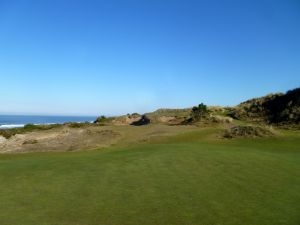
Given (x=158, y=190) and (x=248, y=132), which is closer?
(x=158, y=190)

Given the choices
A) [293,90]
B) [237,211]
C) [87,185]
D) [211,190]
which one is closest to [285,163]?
[211,190]

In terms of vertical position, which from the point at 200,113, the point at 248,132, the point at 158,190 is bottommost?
the point at 158,190

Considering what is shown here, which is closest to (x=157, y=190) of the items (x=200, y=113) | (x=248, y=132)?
(x=248, y=132)

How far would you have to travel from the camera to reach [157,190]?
11.7 m

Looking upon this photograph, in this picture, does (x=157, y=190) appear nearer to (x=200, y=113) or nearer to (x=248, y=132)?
(x=248, y=132)

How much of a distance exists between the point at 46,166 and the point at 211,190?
7.92 metres

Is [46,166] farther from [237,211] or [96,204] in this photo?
[237,211]

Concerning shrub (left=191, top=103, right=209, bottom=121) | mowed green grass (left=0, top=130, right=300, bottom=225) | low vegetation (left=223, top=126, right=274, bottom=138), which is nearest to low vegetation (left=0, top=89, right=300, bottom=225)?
mowed green grass (left=0, top=130, right=300, bottom=225)

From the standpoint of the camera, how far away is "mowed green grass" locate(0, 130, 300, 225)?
9328 millimetres

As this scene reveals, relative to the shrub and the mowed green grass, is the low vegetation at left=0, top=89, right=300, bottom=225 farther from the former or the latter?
the shrub

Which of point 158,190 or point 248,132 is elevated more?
point 248,132

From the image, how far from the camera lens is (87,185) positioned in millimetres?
12648

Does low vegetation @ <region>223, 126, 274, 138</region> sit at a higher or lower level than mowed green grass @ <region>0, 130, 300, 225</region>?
higher

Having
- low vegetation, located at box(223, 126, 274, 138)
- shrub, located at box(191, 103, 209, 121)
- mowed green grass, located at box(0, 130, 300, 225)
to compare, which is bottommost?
mowed green grass, located at box(0, 130, 300, 225)
